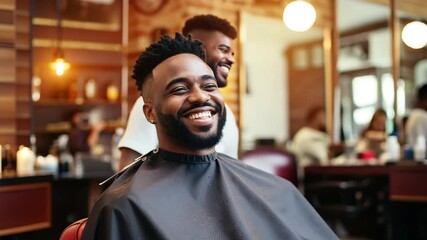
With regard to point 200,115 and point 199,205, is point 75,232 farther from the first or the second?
point 200,115

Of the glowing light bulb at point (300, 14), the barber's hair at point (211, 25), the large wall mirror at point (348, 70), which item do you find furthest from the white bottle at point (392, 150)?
the barber's hair at point (211, 25)

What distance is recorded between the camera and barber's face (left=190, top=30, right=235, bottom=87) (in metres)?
1.79

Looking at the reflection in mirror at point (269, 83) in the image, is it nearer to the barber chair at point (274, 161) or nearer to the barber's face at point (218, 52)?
the barber chair at point (274, 161)

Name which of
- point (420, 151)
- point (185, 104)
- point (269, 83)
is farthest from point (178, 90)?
point (269, 83)

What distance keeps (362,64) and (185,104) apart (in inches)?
269

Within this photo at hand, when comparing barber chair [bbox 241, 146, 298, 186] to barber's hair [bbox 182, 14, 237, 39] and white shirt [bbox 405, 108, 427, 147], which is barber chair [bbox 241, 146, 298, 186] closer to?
barber's hair [bbox 182, 14, 237, 39]

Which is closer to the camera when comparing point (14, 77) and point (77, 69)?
point (14, 77)

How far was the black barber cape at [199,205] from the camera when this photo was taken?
118 cm

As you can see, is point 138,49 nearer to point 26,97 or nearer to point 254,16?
point 254,16

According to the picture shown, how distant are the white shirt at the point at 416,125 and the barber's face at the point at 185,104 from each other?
422 cm

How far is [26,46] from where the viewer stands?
4523 mm

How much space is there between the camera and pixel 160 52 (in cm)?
139

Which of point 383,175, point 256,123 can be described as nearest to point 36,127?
point 256,123

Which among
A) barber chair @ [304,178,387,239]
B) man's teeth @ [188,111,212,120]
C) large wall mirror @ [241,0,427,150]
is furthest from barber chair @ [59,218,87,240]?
large wall mirror @ [241,0,427,150]
